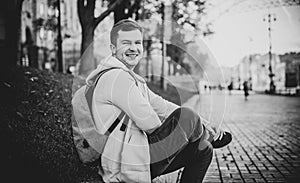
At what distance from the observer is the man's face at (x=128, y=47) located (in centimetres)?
231

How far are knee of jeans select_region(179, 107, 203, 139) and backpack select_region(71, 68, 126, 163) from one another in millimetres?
379

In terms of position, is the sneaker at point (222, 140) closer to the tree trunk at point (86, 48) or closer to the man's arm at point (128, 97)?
the man's arm at point (128, 97)

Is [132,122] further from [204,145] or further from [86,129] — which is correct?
[204,145]

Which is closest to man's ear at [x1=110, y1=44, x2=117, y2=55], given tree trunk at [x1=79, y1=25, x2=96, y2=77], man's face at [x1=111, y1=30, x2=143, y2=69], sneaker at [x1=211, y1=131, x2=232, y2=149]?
man's face at [x1=111, y1=30, x2=143, y2=69]

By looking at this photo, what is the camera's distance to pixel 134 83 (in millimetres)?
2238

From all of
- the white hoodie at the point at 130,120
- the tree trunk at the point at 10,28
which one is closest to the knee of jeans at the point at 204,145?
the white hoodie at the point at 130,120

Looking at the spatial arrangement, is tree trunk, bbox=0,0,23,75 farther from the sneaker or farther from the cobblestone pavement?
the sneaker

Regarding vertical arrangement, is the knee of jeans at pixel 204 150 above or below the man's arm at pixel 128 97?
below

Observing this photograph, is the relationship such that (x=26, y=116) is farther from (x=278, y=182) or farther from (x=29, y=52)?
(x=29, y=52)

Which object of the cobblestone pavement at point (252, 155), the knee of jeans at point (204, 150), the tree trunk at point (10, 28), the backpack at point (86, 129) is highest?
the tree trunk at point (10, 28)

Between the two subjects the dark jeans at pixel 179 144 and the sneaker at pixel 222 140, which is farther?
the sneaker at pixel 222 140

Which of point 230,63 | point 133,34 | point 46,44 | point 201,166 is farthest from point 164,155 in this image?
point 46,44

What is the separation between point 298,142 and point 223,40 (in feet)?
12.2

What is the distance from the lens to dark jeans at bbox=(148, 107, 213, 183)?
235cm
